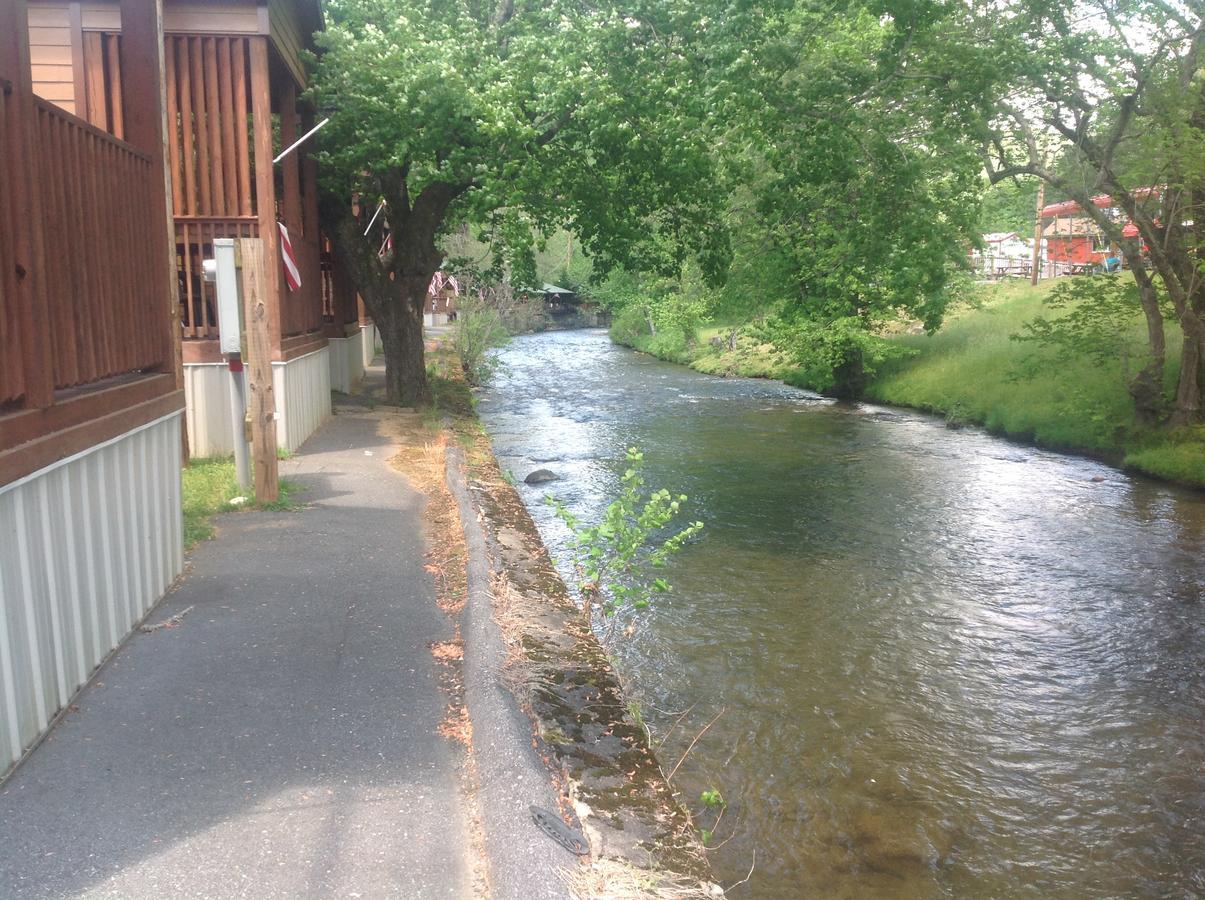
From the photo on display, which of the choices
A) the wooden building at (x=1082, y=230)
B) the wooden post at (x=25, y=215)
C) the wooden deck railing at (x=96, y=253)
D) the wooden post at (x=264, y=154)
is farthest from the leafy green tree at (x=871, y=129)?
the wooden post at (x=25, y=215)

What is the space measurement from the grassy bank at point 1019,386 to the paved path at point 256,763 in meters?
14.0

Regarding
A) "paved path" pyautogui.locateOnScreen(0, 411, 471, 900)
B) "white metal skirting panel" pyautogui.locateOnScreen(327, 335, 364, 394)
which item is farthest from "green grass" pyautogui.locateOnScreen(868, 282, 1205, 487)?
"paved path" pyautogui.locateOnScreen(0, 411, 471, 900)

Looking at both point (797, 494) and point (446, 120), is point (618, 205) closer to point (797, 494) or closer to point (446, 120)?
point (446, 120)

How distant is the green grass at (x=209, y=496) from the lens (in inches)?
326

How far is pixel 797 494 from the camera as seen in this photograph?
1482 centimetres

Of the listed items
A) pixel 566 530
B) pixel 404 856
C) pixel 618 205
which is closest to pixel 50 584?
pixel 404 856

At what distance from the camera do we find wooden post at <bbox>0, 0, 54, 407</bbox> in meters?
4.14

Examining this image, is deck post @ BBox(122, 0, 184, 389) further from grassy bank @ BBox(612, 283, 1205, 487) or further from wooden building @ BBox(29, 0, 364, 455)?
grassy bank @ BBox(612, 283, 1205, 487)

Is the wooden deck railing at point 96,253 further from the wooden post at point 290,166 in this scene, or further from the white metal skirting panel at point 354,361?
the white metal skirting panel at point 354,361

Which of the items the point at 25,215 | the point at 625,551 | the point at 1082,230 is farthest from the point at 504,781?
the point at 1082,230

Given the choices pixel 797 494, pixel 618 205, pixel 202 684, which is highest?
pixel 618 205

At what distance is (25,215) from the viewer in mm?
4285

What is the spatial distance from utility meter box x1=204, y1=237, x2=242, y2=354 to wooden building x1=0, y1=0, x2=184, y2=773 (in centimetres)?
224

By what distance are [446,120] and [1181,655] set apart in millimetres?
10781
